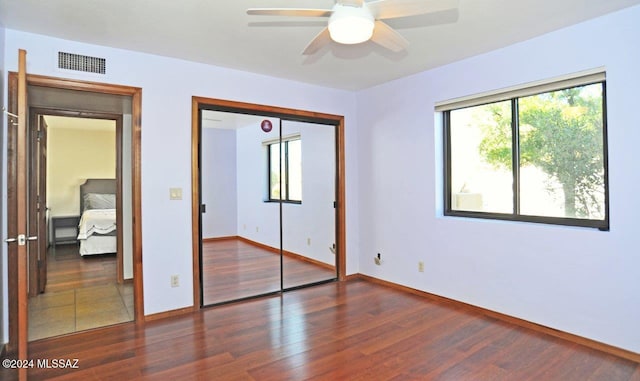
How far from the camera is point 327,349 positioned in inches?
102


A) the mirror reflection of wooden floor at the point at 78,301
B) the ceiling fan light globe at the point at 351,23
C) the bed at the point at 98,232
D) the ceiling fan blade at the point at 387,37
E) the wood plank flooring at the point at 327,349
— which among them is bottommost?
the wood plank flooring at the point at 327,349

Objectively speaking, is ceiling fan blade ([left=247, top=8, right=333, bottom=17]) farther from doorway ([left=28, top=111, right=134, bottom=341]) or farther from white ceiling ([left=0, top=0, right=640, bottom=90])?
doorway ([left=28, top=111, right=134, bottom=341])

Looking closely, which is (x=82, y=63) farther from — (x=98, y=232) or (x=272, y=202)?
(x=98, y=232)

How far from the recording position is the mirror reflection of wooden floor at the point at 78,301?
10.1 feet

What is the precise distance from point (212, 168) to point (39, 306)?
2.23 meters

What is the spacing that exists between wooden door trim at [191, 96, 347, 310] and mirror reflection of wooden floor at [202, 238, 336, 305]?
11.2 inches

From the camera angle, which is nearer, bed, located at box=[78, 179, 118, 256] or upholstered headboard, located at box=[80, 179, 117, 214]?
bed, located at box=[78, 179, 118, 256]

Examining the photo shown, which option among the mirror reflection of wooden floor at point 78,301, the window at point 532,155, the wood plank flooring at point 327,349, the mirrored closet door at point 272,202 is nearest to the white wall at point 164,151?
the wood plank flooring at point 327,349

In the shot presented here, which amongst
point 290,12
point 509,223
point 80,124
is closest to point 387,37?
point 290,12

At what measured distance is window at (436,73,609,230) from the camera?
2.73 metres

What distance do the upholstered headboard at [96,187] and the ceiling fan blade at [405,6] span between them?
7733 mm

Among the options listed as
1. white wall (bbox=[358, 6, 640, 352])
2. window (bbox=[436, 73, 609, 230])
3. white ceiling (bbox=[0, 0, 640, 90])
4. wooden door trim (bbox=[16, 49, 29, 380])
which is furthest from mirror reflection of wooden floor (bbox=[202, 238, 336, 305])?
white ceiling (bbox=[0, 0, 640, 90])

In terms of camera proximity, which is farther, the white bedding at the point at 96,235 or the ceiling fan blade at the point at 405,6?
the white bedding at the point at 96,235

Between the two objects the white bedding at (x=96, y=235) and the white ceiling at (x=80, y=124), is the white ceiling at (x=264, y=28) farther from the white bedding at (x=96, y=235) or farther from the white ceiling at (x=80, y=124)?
the white ceiling at (x=80, y=124)
